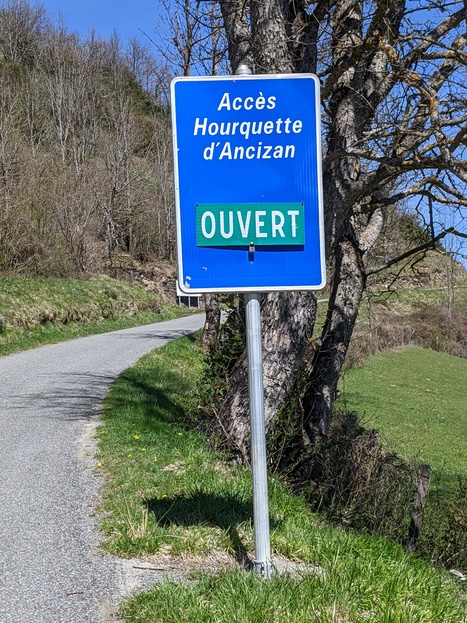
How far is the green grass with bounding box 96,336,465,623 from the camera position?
3.25m

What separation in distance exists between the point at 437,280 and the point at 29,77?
36953mm

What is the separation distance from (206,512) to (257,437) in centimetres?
147

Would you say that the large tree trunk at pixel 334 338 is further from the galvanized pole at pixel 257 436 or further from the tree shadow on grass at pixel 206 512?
the galvanized pole at pixel 257 436

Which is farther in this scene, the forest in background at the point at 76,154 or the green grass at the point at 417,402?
the forest in background at the point at 76,154

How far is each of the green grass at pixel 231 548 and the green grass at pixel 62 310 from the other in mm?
11736

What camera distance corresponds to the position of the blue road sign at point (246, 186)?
354cm

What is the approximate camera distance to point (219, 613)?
10.5 feet

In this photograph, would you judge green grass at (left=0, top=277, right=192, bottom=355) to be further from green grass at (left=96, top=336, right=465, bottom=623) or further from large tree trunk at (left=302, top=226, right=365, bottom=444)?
green grass at (left=96, top=336, right=465, bottom=623)

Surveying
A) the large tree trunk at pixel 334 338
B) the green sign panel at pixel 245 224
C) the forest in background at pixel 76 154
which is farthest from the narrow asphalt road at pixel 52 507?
the forest in background at pixel 76 154

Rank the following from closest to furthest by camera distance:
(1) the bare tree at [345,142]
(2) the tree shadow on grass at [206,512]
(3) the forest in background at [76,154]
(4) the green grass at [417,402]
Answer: (2) the tree shadow on grass at [206,512] → (1) the bare tree at [345,142] → (4) the green grass at [417,402] → (3) the forest in background at [76,154]

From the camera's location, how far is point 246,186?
140 inches

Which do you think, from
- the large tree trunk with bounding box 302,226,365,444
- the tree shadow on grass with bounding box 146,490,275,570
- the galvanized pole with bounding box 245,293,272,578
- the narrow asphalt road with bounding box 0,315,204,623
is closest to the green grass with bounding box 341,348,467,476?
the large tree trunk with bounding box 302,226,365,444

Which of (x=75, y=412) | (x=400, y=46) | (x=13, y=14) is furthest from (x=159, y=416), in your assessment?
(x=13, y=14)

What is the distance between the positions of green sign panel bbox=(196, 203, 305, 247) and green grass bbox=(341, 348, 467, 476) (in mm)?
7973
